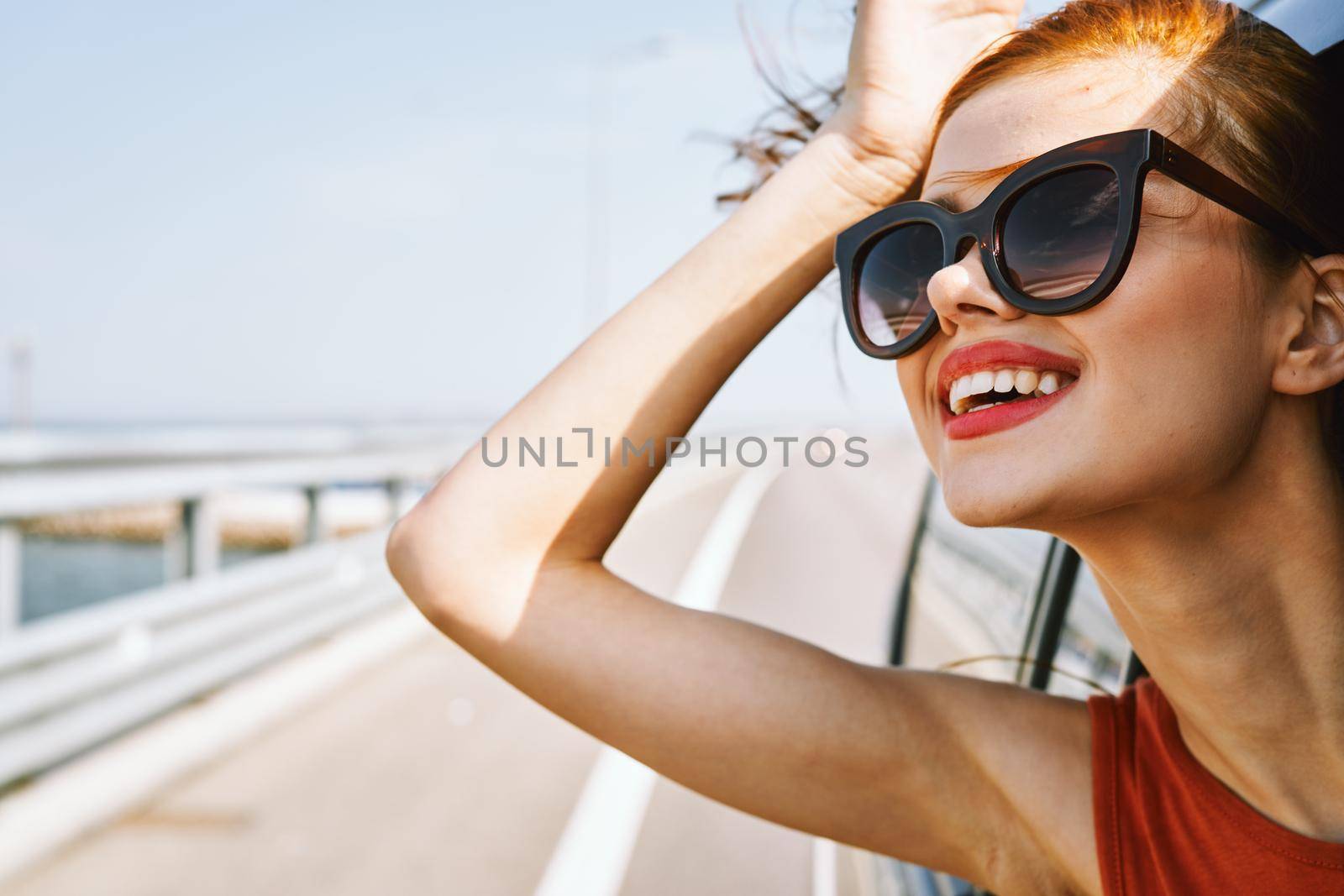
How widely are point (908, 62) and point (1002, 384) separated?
682 millimetres

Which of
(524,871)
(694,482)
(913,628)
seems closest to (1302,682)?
(913,628)

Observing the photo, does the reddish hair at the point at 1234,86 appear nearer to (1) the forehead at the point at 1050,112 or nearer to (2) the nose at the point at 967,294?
(1) the forehead at the point at 1050,112

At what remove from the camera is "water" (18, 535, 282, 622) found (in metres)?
34.9

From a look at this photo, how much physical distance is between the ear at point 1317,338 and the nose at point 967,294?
355 mm

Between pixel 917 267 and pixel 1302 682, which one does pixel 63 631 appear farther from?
pixel 1302 682

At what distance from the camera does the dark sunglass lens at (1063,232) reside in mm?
1402

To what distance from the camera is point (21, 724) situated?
15.4 feet

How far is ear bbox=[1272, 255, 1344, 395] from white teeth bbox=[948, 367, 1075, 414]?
11.3 inches

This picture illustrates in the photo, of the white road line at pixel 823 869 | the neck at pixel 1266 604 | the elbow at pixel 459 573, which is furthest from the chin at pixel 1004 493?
the white road line at pixel 823 869

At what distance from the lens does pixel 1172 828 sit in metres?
1.56

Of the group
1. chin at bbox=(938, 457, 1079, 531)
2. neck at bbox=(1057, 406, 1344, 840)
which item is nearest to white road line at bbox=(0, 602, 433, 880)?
chin at bbox=(938, 457, 1079, 531)

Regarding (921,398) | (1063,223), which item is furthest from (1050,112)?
(921,398)

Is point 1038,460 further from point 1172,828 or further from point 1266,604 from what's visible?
point 1172,828

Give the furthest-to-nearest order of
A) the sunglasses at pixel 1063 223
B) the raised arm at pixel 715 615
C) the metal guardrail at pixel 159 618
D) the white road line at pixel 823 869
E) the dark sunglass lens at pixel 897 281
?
1. the metal guardrail at pixel 159 618
2. the white road line at pixel 823 869
3. the raised arm at pixel 715 615
4. the dark sunglass lens at pixel 897 281
5. the sunglasses at pixel 1063 223
